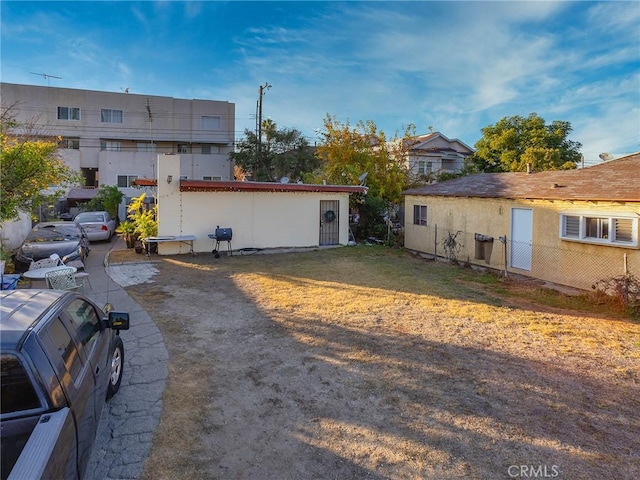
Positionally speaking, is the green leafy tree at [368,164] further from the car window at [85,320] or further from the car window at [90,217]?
the car window at [85,320]

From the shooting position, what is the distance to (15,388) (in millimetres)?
2418

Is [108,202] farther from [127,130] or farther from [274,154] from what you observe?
[274,154]

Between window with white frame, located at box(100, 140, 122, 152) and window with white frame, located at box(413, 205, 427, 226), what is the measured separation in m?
28.5

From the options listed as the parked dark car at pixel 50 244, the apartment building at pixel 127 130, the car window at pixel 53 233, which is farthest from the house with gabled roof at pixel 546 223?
the apartment building at pixel 127 130

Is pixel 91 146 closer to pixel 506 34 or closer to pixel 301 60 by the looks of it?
pixel 301 60

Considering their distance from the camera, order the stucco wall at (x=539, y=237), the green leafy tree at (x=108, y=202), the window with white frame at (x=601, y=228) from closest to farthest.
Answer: the window with white frame at (x=601, y=228), the stucco wall at (x=539, y=237), the green leafy tree at (x=108, y=202)

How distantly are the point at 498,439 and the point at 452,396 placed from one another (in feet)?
2.75

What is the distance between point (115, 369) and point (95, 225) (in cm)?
1486

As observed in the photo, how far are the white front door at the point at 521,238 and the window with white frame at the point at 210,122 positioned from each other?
97.5 feet

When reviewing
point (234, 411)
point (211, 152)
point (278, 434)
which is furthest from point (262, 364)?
point (211, 152)

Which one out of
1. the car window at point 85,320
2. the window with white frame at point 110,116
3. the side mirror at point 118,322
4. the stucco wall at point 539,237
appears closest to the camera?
the car window at point 85,320

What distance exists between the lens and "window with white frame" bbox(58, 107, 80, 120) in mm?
32341

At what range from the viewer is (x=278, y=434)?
12.4ft

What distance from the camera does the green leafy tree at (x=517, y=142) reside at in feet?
103
